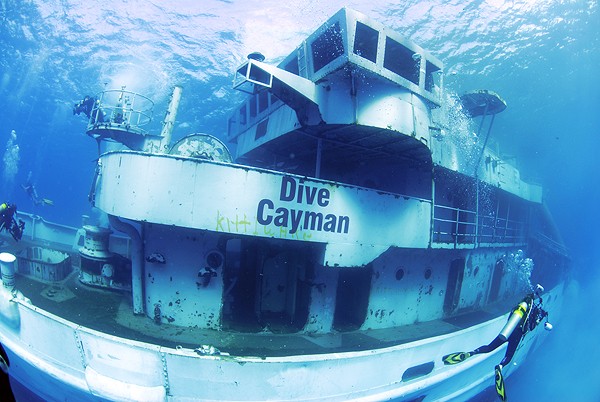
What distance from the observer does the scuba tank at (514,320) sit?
5.36m

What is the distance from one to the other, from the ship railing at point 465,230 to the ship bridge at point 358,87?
2449 millimetres

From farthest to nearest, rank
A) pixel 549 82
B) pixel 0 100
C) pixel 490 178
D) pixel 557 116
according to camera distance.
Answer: pixel 0 100
pixel 557 116
pixel 549 82
pixel 490 178

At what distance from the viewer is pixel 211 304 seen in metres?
6.12

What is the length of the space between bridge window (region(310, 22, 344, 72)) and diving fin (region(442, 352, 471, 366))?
635 cm

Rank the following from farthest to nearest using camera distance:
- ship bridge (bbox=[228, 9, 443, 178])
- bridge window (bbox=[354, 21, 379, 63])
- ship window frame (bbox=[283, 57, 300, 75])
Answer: ship window frame (bbox=[283, 57, 300, 75]) < bridge window (bbox=[354, 21, 379, 63]) < ship bridge (bbox=[228, 9, 443, 178])

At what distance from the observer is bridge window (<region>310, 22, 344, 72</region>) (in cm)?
603

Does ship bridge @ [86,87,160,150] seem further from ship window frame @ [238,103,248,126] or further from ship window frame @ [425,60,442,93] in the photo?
ship window frame @ [425,60,442,93]

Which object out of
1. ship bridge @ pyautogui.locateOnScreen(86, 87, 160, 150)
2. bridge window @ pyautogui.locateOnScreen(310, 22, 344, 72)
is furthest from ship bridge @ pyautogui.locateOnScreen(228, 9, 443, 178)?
ship bridge @ pyautogui.locateOnScreen(86, 87, 160, 150)

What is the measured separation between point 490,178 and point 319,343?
983 centimetres

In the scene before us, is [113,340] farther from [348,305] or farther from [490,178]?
[490,178]

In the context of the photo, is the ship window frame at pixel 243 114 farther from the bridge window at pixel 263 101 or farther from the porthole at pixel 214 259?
the porthole at pixel 214 259

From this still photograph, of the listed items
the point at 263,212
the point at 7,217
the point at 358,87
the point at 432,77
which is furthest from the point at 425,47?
the point at 7,217

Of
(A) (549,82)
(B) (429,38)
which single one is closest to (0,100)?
(B) (429,38)

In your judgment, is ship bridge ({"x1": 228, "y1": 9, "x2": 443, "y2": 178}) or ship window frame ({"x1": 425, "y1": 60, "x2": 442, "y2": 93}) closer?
ship bridge ({"x1": 228, "y1": 9, "x2": 443, "y2": 178})
